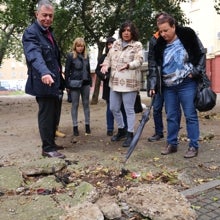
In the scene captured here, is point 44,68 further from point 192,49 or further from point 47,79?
point 192,49

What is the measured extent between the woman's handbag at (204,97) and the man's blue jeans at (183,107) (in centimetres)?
11

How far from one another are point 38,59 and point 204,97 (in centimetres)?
215

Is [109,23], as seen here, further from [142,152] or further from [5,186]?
[5,186]

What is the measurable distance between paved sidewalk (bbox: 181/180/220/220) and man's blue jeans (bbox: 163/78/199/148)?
111cm

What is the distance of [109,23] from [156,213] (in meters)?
13.3

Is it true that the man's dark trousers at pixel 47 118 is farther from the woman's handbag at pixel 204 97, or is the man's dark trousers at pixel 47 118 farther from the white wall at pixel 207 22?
the white wall at pixel 207 22

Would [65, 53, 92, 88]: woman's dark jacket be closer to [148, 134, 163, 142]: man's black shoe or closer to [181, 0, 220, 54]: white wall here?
[148, 134, 163, 142]: man's black shoe

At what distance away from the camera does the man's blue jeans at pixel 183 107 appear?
5.25m

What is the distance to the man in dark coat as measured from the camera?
5.00 meters

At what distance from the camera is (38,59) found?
493 centimetres

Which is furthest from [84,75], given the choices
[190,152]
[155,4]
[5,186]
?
[155,4]

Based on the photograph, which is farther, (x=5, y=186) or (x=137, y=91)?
(x=137, y=91)

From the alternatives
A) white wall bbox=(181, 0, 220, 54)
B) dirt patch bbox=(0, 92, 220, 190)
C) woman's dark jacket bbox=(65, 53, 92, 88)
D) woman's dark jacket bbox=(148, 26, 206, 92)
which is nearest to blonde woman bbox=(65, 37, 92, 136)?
woman's dark jacket bbox=(65, 53, 92, 88)

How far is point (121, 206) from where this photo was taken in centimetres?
351
